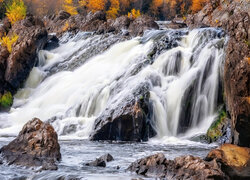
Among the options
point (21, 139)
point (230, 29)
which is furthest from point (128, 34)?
point (21, 139)

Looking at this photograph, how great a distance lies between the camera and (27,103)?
24.2 meters

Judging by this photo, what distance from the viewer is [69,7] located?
7006 cm

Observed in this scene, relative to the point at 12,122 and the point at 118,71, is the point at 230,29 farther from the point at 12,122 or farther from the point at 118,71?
the point at 12,122

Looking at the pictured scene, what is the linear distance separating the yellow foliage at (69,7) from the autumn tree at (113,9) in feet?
23.4

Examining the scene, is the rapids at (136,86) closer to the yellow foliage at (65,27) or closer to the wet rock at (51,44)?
the wet rock at (51,44)

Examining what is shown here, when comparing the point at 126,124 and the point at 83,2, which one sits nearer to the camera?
the point at 126,124

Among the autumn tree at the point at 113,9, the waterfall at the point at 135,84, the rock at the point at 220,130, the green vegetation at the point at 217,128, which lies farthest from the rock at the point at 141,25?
the autumn tree at the point at 113,9

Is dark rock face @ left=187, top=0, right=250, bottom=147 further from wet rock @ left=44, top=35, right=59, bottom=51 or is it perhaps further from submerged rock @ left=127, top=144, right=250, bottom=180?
wet rock @ left=44, top=35, right=59, bottom=51

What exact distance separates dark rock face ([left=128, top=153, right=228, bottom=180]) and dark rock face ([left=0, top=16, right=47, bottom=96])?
60.9ft

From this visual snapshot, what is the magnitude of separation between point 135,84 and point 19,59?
12.0 meters

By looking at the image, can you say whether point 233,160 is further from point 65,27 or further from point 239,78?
point 65,27

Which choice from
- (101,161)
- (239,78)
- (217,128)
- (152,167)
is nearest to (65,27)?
(217,128)

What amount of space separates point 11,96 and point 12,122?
4680 millimetres

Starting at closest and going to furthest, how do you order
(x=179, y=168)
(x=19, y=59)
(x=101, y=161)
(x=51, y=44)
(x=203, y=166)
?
(x=203, y=166) < (x=179, y=168) < (x=101, y=161) < (x=19, y=59) < (x=51, y=44)
